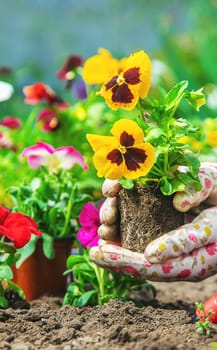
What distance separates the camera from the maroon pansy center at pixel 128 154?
1.52m

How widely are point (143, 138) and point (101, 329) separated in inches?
15.3

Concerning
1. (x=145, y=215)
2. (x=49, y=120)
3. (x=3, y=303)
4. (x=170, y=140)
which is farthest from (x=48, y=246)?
(x=49, y=120)

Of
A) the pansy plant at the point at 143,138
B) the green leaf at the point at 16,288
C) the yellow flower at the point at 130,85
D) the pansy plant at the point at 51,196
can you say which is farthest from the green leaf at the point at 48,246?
the yellow flower at the point at 130,85

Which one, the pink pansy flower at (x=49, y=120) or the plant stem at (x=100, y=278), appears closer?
the plant stem at (x=100, y=278)

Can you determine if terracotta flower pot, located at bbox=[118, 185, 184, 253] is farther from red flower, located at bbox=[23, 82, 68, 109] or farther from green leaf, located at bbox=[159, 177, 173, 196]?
red flower, located at bbox=[23, 82, 68, 109]

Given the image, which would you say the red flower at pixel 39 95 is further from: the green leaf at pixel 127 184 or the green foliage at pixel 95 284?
the green leaf at pixel 127 184

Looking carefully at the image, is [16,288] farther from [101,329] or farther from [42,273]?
[101,329]

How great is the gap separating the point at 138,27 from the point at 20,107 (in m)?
2.22

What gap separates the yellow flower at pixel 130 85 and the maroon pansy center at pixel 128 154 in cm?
9

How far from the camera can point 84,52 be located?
773cm

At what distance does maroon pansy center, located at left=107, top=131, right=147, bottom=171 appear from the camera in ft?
4.98

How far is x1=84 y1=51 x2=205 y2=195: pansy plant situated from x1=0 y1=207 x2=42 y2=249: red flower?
24 cm

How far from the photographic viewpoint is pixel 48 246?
1985mm

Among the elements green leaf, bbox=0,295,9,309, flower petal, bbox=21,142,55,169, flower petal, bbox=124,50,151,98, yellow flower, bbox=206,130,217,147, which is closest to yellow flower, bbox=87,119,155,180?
flower petal, bbox=124,50,151,98
